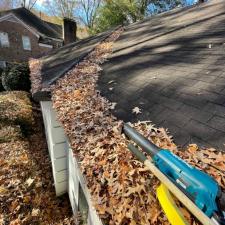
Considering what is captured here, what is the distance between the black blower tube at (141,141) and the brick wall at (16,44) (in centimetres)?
2893

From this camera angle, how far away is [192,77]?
12.1 ft

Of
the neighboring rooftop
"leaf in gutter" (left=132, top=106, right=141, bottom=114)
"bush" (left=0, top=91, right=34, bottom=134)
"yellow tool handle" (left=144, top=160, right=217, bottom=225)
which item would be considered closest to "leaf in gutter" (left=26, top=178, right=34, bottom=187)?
the neighboring rooftop

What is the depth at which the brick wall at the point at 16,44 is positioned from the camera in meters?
29.0

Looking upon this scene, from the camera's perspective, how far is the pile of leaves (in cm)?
675

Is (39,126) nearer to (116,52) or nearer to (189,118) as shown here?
(116,52)

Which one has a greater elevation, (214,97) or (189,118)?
(214,97)

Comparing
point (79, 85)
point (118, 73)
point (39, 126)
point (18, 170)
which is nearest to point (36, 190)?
point (18, 170)

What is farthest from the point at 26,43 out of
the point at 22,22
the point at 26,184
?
the point at 26,184

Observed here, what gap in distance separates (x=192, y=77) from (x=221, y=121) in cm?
131

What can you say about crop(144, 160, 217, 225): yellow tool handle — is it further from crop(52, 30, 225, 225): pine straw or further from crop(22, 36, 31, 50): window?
crop(22, 36, 31, 50): window

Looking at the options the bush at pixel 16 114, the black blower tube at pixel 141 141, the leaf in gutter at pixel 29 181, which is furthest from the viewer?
the bush at pixel 16 114

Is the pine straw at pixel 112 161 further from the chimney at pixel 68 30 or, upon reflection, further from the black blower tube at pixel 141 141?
the chimney at pixel 68 30

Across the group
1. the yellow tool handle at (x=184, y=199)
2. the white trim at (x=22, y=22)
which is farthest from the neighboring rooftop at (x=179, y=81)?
the white trim at (x=22, y=22)

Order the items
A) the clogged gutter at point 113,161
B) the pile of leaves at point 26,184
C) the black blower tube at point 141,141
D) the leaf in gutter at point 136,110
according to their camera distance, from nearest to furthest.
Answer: the clogged gutter at point 113,161, the black blower tube at point 141,141, the leaf in gutter at point 136,110, the pile of leaves at point 26,184
